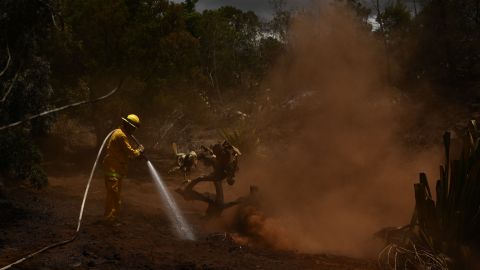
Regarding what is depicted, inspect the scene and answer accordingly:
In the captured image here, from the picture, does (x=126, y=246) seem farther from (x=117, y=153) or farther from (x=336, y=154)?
(x=336, y=154)

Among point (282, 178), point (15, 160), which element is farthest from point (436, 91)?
point (15, 160)

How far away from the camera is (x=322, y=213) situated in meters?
9.45

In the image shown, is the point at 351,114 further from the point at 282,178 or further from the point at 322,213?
the point at 322,213

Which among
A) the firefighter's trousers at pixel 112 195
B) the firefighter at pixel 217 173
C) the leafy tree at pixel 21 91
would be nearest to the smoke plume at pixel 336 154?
the firefighter at pixel 217 173

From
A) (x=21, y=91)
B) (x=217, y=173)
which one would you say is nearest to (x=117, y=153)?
(x=217, y=173)

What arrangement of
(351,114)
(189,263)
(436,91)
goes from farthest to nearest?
1. (436,91)
2. (351,114)
3. (189,263)

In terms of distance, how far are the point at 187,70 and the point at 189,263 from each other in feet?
51.2

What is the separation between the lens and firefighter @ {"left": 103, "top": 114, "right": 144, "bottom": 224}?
7.49 meters

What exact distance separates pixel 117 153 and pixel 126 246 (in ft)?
5.96

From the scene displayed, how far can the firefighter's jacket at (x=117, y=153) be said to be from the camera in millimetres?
7484

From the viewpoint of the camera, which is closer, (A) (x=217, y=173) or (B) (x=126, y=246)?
(B) (x=126, y=246)

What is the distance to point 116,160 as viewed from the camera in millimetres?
7582

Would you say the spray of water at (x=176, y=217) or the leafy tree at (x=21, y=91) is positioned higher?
the leafy tree at (x=21, y=91)

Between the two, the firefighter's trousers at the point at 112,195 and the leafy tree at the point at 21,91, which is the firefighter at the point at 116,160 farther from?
the leafy tree at the point at 21,91
